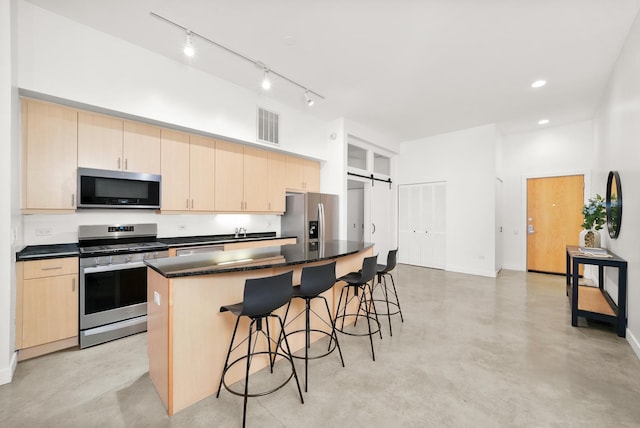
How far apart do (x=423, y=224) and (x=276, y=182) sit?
3.98m

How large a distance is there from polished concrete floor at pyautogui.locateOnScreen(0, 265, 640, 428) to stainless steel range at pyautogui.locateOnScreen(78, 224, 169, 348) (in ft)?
0.53

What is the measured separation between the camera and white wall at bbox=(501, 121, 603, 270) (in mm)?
5680

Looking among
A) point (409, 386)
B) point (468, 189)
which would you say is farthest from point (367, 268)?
point (468, 189)

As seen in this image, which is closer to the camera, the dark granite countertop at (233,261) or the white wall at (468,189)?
the dark granite countertop at (233,261)

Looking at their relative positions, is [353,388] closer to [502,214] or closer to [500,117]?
[500,117]

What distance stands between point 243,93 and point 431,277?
4.93m

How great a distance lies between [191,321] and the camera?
1940mm

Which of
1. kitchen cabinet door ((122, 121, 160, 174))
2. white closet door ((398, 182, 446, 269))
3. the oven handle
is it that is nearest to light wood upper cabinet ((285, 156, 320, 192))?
kitchen cabinet door ((122, 121, 160, 174))

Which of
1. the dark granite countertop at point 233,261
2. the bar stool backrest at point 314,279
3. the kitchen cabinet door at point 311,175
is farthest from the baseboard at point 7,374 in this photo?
the kitchen cabinet door at point 311,175

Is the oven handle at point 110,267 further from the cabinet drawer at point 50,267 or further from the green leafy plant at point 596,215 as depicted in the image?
the green leafy plant at point 596,215

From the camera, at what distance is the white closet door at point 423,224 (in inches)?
259

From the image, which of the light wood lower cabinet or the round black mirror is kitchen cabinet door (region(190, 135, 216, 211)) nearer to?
the light wood lower cabinet

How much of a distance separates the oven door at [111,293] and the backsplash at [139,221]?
0.78 meters

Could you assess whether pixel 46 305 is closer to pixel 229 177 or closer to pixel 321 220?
pixel 229 177
